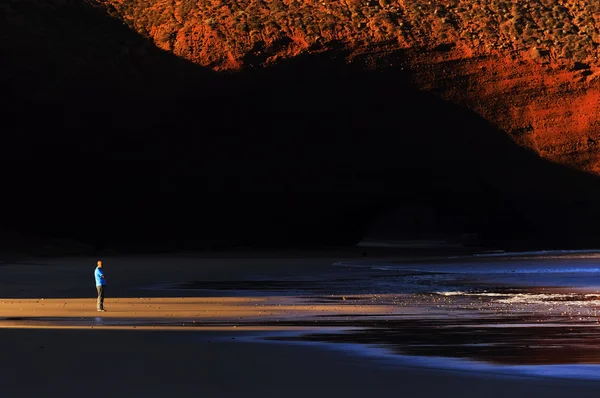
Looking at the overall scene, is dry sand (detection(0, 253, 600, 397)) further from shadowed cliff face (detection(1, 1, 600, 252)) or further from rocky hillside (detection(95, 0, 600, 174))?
rocky hillside (detection(95, 0, 600, 174))

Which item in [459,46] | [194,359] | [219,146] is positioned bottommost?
[194,359]

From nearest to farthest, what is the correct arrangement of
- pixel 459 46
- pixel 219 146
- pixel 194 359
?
pixel 194 359 → pixel 459 46 → pixel 219 146

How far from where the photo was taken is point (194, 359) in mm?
15164

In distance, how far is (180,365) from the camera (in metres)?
14.5

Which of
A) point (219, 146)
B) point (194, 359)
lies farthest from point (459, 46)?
point (194, 359)

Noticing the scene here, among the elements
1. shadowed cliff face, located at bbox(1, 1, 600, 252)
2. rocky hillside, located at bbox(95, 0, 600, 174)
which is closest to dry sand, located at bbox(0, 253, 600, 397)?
shadowed cliff face, located at bbox(1, 1, 600, 252)

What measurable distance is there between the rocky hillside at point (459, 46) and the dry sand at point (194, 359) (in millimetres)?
49014

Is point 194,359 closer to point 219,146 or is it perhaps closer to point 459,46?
point 219,146

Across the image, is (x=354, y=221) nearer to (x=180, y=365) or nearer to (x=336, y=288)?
(x=336, y=288)

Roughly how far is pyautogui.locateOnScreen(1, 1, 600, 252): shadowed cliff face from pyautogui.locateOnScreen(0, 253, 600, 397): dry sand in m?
48.4

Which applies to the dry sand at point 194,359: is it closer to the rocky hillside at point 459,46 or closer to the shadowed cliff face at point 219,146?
the shadowed cliff face at point 219,146

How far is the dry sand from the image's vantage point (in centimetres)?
1234

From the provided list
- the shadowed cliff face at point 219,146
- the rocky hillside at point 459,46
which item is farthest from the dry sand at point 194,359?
the rocky hillside at point 459,46

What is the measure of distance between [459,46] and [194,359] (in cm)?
6295
